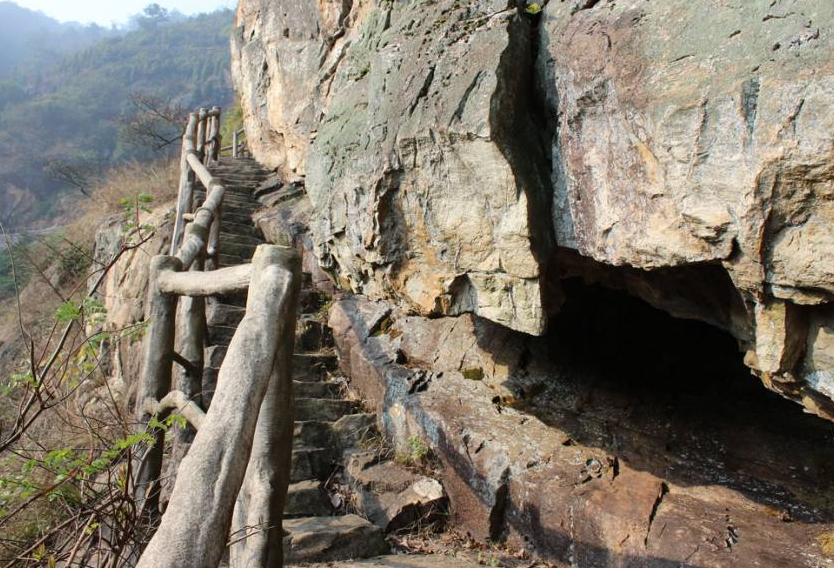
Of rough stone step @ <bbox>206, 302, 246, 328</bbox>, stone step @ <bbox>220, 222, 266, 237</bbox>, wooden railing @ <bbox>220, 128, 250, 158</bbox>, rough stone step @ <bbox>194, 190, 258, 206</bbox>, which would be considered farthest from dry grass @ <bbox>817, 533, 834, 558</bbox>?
wooden railing @ <bbox>220, 128, 250, 158</bbox>

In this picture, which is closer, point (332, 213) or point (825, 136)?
point (825, 136)

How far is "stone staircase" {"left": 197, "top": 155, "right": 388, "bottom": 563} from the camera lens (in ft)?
11.9

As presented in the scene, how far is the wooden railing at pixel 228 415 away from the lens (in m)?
1.52

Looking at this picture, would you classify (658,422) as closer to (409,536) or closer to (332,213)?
(409,536)

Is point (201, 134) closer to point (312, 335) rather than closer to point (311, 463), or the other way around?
point (312, 335)

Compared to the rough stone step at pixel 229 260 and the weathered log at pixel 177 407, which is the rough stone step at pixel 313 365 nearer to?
the rough stone step at pixel 229 260

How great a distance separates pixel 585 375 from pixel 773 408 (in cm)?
138

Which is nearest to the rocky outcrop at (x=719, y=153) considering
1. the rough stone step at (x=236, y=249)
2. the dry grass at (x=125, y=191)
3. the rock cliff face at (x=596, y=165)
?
the rock cliff face at (x=596, y=165)

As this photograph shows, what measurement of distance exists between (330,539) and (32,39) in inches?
3219

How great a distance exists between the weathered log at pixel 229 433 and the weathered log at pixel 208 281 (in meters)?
0.17

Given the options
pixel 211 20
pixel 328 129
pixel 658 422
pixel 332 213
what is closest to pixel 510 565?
pixel 658 422

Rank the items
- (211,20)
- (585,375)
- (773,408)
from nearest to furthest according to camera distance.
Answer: (773,408), (585,375), (211,20)

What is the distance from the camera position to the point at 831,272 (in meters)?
2.58

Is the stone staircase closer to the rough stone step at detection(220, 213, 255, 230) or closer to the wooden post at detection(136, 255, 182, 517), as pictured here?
the wooden post at detection(136, 255, 182, 517)
